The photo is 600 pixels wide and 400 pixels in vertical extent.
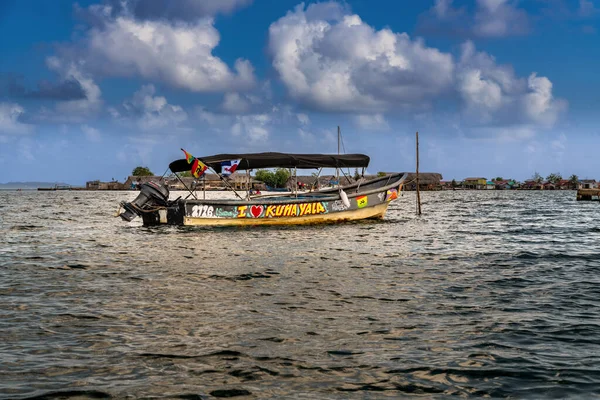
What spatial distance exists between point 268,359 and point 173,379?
1.12 meters

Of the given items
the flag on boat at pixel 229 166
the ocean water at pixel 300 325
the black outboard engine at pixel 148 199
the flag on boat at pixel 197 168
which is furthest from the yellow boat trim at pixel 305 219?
the ocean water at pixel 300 325

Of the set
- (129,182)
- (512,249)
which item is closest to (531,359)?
(512,249)

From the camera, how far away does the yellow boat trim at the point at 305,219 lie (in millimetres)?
23703

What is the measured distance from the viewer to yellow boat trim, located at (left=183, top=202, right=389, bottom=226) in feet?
77.8

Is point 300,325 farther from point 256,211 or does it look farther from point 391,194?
point 391,194

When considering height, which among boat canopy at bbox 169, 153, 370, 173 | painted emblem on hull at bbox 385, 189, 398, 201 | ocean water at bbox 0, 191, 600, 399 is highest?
boat canopy at bbox 169, 153, 370, 173

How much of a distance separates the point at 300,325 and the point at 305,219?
705 inches

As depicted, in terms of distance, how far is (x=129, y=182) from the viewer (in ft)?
511

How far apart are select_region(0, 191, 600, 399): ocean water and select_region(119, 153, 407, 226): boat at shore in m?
7.99

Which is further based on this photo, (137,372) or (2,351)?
(2,351)

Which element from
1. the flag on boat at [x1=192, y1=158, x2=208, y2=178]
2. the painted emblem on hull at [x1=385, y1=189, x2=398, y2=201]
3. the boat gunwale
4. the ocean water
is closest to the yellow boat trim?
the painted emblem on hull at [x1=385, y1=189, x2=398, y2=201]

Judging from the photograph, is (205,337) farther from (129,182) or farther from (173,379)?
(129,182)

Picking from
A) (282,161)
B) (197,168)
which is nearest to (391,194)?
(282,161)

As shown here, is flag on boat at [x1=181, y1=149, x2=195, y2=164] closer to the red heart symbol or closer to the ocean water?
the red heart symbol
